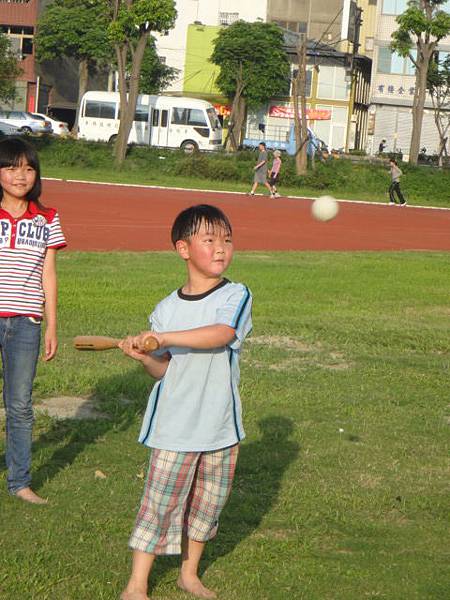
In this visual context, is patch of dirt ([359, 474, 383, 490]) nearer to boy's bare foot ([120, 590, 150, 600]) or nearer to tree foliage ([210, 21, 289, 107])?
boy's bare foot ([120, 590, 150, 600])

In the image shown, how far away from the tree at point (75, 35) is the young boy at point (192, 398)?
239ft

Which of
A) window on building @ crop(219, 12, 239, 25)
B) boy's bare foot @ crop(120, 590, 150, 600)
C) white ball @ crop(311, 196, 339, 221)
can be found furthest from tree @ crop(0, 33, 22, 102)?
boy's bare foot @ crop(120, 590, 150, 600)

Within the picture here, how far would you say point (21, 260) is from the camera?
557 centimetres

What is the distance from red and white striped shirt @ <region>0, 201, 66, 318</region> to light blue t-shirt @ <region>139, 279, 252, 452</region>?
4.26 feet

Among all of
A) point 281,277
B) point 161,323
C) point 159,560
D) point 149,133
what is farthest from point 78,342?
point 149,133

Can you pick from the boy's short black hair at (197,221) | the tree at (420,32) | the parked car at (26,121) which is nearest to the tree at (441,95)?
the tree at (420,32)

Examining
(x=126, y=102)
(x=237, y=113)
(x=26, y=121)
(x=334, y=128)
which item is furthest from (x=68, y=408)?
(x=334, y=128)

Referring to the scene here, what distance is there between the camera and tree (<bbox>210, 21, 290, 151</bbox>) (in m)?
76.9

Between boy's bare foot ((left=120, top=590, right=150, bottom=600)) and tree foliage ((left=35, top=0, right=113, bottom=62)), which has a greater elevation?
tree foliage ((left=35, top=0, right=113, bottom=62))

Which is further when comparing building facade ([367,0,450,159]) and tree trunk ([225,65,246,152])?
building facade ([367,0,450,159])

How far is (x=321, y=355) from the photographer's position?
396 inches

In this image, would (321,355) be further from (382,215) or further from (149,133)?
(149,133)

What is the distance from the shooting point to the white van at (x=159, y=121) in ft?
189

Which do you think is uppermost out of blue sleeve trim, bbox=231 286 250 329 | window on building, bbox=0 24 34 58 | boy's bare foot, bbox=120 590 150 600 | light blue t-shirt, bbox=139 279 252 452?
window on building, bbox=0 24 34 58
